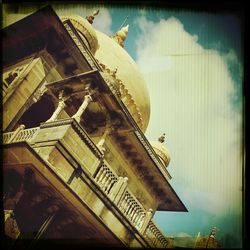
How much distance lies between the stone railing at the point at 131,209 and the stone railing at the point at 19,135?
311cm

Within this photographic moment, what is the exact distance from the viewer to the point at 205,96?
1088cm

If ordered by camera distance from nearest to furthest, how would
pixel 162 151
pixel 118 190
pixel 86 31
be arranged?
pixel 118 190 → pixel 86 31 → pixel 162 151

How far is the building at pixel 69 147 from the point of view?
9188 millimetres

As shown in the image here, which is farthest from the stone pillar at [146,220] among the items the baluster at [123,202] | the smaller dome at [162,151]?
the smaller dome at [162,151]

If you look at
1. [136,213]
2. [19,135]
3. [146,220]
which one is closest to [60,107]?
[19,135]

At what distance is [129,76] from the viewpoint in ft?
49.5

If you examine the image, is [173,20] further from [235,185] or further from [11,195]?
[11,195]

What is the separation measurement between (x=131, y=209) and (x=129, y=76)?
5.44 metres

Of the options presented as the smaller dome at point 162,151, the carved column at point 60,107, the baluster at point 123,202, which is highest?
the smaller dome at point 162,151

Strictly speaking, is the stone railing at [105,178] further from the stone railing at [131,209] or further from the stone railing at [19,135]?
the stone railing at [19,135]

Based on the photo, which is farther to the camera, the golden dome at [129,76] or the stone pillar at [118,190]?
the golden dome at [129,76]

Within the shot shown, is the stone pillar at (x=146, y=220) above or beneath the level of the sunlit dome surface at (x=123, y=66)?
beneath

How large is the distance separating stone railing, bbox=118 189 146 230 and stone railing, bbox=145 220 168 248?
590 millimetres

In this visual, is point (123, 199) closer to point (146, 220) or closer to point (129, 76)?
point (146, 220)
